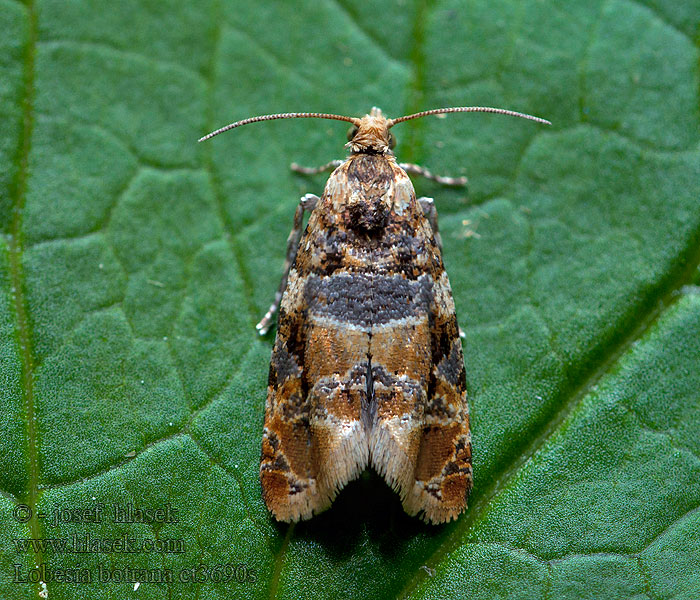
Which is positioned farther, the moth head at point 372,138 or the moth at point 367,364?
the moth head at point 372,138

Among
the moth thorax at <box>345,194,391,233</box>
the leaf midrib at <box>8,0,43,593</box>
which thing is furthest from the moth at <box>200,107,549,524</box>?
the leaf midrib at <box>8,0,43,593</box>

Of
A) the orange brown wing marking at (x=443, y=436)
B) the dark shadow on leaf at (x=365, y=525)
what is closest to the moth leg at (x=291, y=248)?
the orange brown wing marking at (x=443, y=436)

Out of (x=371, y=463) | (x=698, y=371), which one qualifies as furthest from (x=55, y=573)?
(x=698, y=371)

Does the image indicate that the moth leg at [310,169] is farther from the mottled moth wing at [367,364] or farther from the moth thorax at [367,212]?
the moth thorax at [367,212]

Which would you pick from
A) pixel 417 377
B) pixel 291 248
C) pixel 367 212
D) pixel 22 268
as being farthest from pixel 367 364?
pixel 22 268

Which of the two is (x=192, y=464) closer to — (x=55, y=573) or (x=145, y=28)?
(x=55, y=573)
